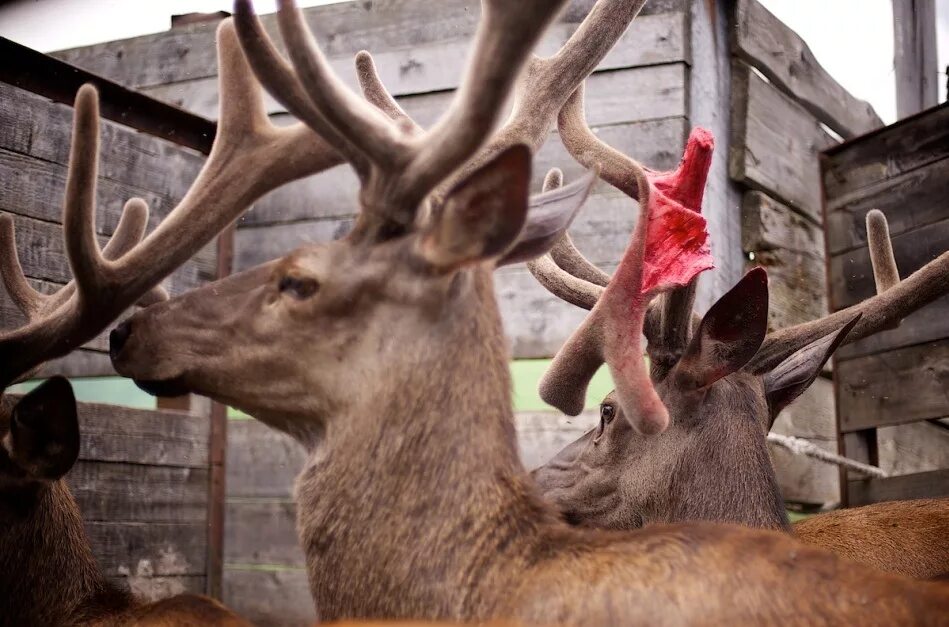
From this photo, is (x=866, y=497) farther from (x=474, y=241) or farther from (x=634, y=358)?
(x=474, y=241)

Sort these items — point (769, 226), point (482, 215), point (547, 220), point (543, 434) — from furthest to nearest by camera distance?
point (769, 226), point (543, 434), point (547, 220), point (482, 215)

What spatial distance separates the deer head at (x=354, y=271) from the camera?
174 cm

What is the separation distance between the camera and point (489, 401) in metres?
1.85

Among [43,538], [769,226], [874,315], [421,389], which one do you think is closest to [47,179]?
[43,538]

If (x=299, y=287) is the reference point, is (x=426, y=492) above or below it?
below

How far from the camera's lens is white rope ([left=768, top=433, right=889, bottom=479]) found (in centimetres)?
347

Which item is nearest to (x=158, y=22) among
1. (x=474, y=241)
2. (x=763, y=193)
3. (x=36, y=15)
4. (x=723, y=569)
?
(x=36, y=15)

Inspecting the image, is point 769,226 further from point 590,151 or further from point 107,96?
point 107,96

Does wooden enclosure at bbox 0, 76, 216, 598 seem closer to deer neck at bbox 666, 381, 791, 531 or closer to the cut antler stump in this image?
the cut antler stump

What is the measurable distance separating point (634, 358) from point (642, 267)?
0.68 feet

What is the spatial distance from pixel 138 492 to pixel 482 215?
7.56 feet

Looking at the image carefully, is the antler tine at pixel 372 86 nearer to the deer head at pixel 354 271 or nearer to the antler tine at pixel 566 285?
the antler tine at pixel 566 285

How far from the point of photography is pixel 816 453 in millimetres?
3555

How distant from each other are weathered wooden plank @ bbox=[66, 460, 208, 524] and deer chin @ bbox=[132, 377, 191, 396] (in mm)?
1536
